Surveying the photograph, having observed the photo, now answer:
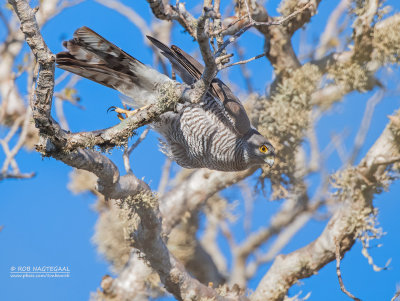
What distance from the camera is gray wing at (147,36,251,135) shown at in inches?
158

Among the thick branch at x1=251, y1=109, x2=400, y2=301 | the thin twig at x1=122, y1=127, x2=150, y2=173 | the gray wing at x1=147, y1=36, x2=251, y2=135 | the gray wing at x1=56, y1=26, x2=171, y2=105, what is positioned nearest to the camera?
the gray wing at x1=56, y1=26, x2=171, y2=105

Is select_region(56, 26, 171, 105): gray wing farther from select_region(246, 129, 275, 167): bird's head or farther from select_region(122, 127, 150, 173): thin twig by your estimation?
select_region(246, 129, 275, 167): bird's head

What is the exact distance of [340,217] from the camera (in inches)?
202

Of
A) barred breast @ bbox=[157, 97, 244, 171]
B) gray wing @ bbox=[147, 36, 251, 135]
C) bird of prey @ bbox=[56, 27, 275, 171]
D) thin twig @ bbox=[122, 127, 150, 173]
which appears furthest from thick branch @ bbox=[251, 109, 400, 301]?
thin twig @ bbox=[122, 127, 150, 173]

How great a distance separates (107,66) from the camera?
379 cm

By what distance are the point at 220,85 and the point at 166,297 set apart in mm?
3075

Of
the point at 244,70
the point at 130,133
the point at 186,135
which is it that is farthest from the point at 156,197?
the point at 244,70

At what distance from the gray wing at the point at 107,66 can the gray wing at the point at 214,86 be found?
328mm

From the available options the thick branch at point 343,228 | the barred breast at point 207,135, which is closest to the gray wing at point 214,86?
the barred breast at point 207,135

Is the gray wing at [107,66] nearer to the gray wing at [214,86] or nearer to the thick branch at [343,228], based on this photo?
the gray wing at [214,86]

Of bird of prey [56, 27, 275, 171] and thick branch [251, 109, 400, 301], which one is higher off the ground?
bird of prey [56, 27, 275, 171]

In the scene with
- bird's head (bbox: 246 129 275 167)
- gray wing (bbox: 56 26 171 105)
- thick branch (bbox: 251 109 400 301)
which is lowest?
thick branch (bbox: 251 109 400 301)

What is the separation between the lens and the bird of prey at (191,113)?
12.3 ft

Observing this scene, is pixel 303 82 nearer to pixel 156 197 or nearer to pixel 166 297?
pixel 156 197
